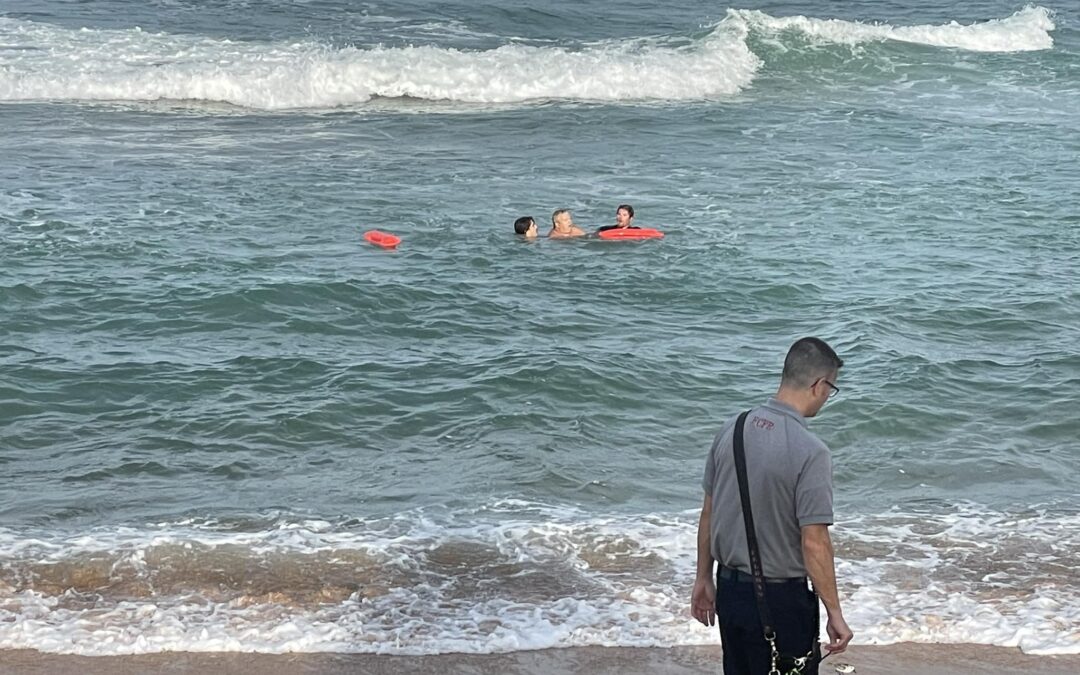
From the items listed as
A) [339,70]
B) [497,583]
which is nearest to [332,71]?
[339,70]

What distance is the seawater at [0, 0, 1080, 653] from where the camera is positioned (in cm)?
816

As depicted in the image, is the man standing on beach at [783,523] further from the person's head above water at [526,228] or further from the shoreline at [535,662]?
the person's head above water at [526,228]

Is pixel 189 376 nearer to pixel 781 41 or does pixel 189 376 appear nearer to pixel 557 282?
pixel 557 282

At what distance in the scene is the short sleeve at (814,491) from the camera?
16.4 ft

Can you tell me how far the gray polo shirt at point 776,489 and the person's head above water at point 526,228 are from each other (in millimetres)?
11786

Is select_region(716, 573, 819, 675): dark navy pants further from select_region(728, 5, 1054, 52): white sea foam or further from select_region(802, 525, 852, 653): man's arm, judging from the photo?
select_region(728, 5, 1054, 52): white sea foam

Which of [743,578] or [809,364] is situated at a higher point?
[809,364]

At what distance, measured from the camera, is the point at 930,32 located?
3328 cm

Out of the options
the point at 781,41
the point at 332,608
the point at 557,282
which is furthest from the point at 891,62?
the point at 332,608

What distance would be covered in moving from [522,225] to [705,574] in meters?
11.8

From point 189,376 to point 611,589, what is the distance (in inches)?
220

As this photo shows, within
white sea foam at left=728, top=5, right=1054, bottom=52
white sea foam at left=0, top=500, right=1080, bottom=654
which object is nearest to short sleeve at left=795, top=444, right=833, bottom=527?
white sea foam at left=0, top=500, right=1080, bottom=654

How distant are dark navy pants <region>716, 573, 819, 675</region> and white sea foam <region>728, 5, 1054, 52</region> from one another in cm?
2850

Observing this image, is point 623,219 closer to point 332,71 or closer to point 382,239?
point 382,239
